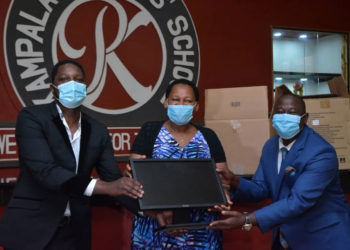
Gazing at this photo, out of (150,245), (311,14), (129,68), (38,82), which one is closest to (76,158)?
(150,245)

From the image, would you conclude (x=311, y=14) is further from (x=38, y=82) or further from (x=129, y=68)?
(x=38, y=82)

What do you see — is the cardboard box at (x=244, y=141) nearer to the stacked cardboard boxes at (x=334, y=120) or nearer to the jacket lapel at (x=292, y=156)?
the stacked cardboard boxes at (x=334, y=120)

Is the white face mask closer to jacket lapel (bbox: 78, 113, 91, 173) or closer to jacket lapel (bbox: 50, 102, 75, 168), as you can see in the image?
jacket lapel (bbox: 78, 113, 91, 173)

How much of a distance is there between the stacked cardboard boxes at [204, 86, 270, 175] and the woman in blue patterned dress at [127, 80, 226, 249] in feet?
2.07

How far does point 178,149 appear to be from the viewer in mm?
2289

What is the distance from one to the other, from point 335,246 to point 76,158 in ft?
4.08

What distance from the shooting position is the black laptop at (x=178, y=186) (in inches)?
75.7

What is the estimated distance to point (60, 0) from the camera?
3.82 meters

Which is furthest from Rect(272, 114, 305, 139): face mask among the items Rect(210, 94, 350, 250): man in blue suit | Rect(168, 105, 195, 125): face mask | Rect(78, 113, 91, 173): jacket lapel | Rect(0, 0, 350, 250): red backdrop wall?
Rect(0, 0, 350, 250): red backdrop wall

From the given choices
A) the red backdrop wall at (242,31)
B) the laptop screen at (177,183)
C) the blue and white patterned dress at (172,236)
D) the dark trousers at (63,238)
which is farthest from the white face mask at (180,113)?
the red backdrop wall at (242,31)

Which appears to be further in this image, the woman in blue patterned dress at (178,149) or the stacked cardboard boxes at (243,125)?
the stacked cardboard boxes at (243,125)

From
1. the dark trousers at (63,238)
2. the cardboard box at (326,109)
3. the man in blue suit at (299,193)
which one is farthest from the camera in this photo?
the cardboard box at (326,109)

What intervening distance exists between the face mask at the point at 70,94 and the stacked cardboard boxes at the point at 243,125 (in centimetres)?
133

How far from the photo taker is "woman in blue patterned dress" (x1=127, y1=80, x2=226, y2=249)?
224cm
